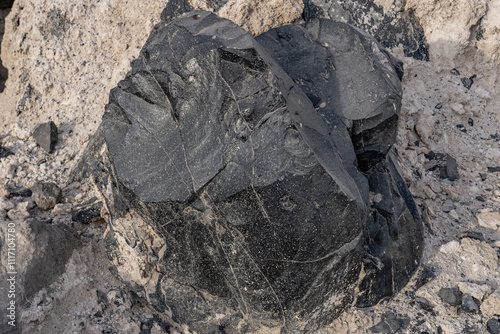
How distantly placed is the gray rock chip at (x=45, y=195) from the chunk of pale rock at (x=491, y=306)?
2499mm

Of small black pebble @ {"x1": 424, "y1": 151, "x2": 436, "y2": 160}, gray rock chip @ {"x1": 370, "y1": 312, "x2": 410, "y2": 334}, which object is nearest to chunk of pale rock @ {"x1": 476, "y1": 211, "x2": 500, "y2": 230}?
small black pebble @ {"x1": 424, "y1": 151, "x2": 436, "y2": 160}

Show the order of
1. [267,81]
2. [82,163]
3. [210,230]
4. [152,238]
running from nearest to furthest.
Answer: [267,81] → [210,230] → [152,238] → [82,163]

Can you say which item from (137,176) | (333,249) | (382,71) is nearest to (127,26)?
(137,176)

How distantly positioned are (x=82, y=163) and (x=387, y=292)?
2.02m

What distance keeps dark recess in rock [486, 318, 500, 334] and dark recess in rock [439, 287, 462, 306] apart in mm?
167

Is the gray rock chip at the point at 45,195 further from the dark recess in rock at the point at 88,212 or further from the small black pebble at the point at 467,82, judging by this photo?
the small black pebble at the point at 467,82

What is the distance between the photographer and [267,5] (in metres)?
3.13

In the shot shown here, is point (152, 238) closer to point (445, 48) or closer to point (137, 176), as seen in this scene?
point (137, 176)

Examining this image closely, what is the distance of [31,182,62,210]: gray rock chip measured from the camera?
9.37 ft

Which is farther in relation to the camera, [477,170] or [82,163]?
[477,170]

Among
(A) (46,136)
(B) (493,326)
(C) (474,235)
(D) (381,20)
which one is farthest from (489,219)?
(A) (46,136)

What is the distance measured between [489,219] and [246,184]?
1.93m

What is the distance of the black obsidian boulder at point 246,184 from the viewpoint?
2.06 m

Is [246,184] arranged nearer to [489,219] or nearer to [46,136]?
[46,136]
